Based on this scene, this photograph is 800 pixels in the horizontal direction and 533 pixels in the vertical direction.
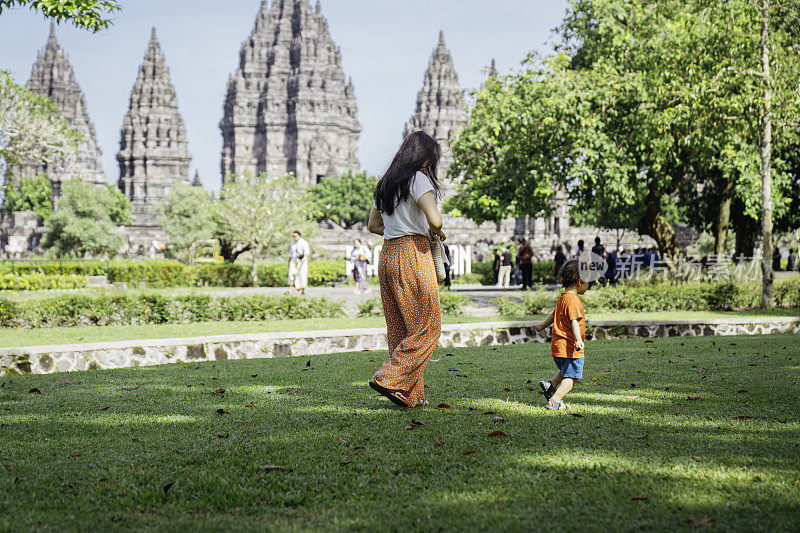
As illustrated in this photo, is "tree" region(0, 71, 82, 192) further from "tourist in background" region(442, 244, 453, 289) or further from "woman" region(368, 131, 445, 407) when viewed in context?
"woman" region(368, 131, 445, 407)

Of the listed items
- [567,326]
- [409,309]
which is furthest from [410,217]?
[567,326]

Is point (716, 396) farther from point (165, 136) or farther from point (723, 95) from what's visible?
point (165, 136)

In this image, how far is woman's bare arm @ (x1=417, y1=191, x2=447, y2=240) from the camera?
4570 millimetres

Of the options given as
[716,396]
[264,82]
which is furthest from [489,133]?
[264,82]

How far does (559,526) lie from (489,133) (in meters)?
15.0

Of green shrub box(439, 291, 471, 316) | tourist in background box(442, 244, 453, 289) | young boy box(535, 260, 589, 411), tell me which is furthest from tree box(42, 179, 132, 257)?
young boy box(535, 260, 589, 411)

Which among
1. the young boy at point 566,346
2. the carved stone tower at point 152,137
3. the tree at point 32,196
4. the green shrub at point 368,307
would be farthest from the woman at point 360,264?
the tree at point 32,196

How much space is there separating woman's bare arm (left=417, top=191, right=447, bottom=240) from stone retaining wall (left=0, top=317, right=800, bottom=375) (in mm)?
4593

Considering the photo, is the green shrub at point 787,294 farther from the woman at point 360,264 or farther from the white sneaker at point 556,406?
the white sneaker at point 556,406

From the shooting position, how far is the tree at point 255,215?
28.8m

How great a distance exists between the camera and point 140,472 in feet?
11.3

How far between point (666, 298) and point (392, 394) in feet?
33.4

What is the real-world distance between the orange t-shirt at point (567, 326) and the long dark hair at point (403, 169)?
1.14 metres

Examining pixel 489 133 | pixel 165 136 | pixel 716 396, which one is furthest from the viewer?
pixel 165 136
